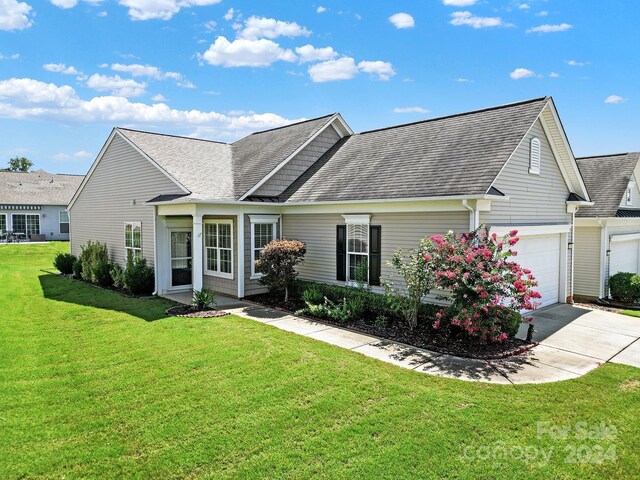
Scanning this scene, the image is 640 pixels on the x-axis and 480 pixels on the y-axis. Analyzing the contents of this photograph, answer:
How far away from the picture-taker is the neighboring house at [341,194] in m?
11.2

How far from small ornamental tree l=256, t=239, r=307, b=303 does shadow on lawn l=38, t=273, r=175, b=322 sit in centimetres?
317

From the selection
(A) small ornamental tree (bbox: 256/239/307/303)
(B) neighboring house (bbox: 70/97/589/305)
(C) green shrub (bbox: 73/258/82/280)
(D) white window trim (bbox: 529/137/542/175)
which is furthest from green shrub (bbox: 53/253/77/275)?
(D) white window trim (bbox: 529/137/542/175)

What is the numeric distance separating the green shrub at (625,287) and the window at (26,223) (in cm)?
4154

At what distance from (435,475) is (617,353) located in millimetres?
6549

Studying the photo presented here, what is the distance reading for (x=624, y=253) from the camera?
1761cm

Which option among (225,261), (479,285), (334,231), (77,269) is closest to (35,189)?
(77,269)

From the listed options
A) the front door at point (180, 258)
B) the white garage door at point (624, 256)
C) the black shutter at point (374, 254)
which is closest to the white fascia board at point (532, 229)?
the black shutter at point (374, 254)

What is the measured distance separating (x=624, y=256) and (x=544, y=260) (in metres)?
6.98

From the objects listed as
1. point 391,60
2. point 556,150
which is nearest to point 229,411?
point 556,150

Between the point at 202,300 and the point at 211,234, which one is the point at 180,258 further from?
the point at 202,300

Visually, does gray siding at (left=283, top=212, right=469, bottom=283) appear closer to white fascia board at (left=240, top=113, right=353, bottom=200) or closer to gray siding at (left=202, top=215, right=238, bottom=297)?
white fascia board at (left=240, top=113, right=353, bottom=200)

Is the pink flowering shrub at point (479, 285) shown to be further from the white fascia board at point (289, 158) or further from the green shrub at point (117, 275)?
the green shrub at point (117, 275)

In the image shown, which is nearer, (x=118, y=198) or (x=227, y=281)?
(x=227, y=281)

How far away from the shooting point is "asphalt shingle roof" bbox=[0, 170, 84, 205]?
1403 inches
